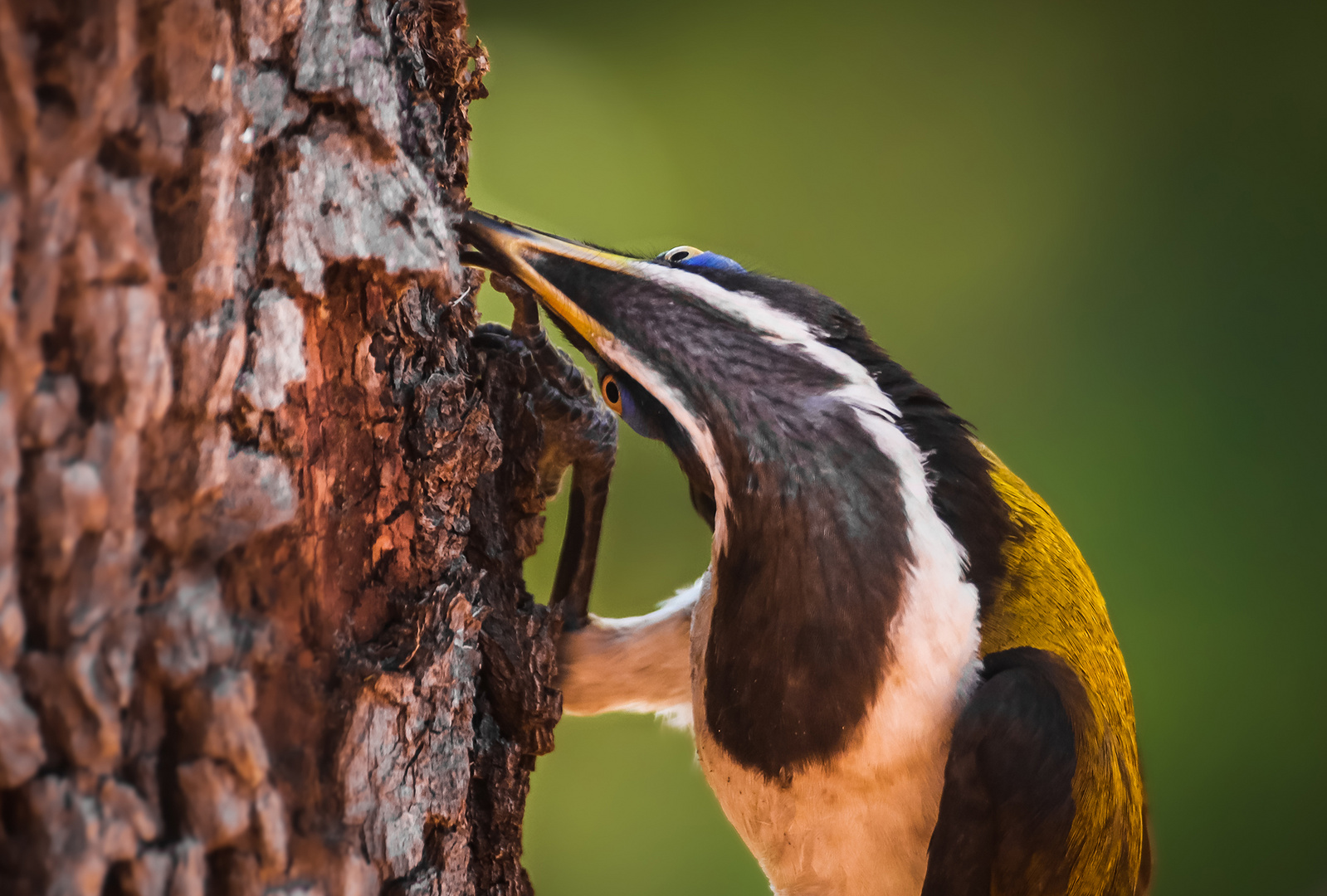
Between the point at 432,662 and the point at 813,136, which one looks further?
the point at 813,136

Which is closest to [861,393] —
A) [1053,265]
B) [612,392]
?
[612,392]

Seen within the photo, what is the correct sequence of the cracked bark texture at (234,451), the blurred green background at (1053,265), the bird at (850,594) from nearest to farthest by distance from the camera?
1. the cracked bark texture at (234,451)
2. the bird at (850,594)
3. the blurred green background at (1053,265)

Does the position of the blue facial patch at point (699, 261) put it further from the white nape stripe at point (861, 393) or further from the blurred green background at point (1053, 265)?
the blurred green background at point (1053, 265)

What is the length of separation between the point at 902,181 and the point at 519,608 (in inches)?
61.9

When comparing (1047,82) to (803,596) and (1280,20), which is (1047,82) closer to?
(1280,20)

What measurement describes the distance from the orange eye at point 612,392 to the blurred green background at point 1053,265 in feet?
3.75

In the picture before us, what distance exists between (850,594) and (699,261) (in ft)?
0.94

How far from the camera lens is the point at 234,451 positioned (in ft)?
1.60

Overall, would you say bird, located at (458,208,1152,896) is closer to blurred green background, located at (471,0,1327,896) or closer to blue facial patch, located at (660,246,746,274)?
blue facial patch, located at (660,246,746,274)

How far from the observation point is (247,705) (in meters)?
0.48

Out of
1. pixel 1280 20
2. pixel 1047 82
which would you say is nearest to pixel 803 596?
pixel 1047 82

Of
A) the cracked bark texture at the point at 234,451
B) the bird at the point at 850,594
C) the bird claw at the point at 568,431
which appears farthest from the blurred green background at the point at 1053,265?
the cracked bark texture at the point at 234,451

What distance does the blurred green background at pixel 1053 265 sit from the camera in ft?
6.19

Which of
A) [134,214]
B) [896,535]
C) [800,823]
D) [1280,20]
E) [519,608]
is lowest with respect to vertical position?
[800,823]
